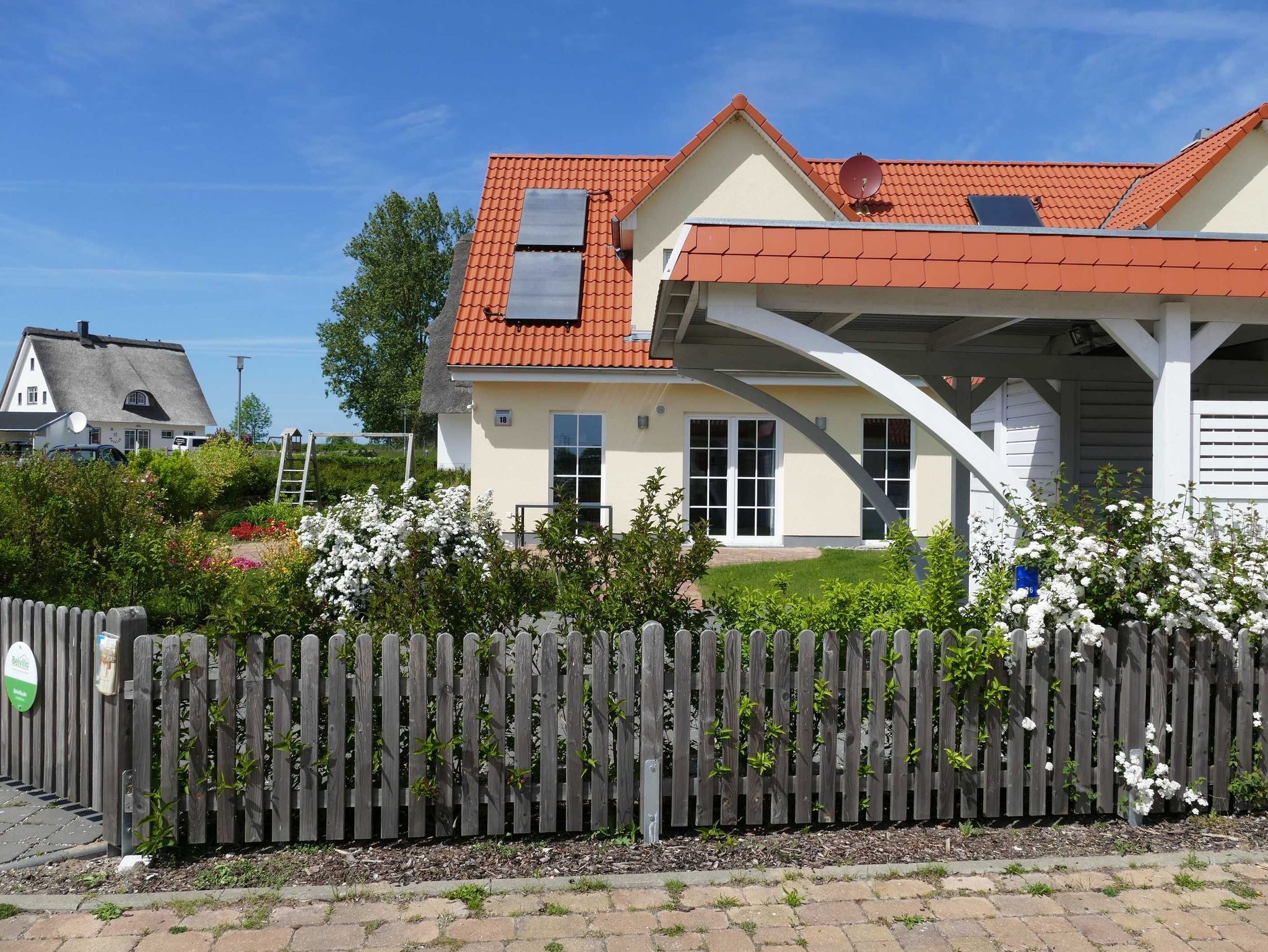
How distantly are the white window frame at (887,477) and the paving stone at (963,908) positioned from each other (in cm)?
1215

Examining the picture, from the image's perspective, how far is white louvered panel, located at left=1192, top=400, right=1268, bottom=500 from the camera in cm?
496

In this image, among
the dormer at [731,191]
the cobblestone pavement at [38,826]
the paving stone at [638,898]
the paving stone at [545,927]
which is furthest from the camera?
the dormer at [731,191]

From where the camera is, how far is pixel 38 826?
14.0ft

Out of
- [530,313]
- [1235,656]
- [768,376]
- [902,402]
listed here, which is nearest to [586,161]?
[530,313]

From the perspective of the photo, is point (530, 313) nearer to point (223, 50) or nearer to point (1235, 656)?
point (223, 50)

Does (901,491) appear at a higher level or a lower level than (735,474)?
lower

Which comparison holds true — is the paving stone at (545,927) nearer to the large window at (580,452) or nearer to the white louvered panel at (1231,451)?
the white louvered panel at (1231,451)

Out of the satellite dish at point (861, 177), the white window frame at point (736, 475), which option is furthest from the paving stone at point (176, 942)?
the satellite dish at point (861, 177)

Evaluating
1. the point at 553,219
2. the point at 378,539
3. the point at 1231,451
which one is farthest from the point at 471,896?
the point at 553,219

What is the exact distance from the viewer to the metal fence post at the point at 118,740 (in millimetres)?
3914

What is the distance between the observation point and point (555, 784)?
4074 millimetres

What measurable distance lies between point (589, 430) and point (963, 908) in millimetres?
12069

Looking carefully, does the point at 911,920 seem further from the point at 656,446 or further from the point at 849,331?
the point at 656,446

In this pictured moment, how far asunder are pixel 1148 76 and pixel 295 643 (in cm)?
894
